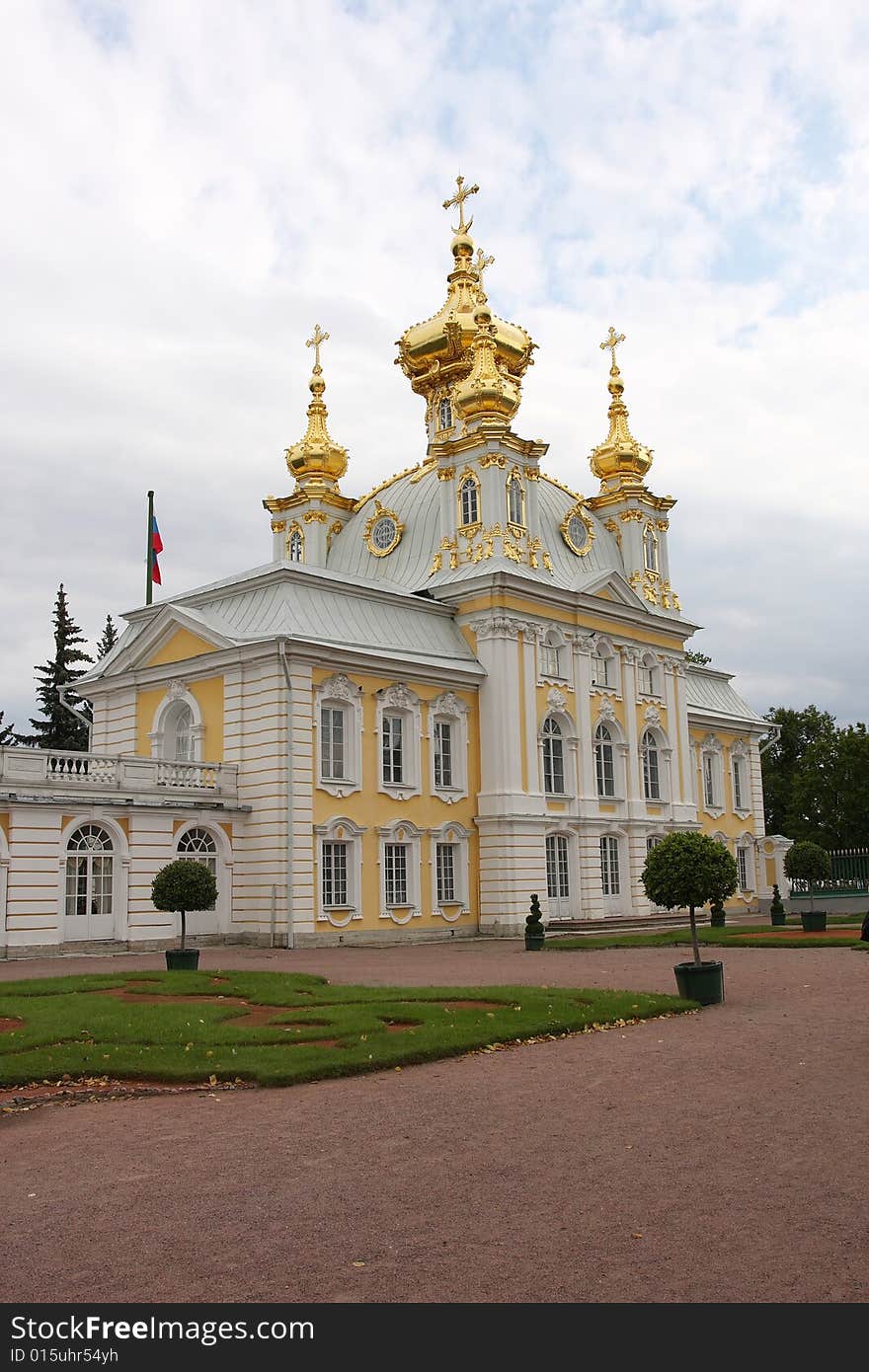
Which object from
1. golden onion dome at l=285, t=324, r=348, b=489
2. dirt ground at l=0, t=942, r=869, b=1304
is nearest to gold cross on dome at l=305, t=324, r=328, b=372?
golden onion dome at l=285, t=324, r=348, b=489

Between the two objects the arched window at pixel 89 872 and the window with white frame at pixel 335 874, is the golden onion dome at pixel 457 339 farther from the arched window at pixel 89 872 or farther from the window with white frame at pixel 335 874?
the arched window at pixel 89 872

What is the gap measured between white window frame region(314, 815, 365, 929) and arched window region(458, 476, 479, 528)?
11.1 m

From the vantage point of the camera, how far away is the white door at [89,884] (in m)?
25.1

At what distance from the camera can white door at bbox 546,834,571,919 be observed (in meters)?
34.7

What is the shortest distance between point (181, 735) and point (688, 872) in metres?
18.4

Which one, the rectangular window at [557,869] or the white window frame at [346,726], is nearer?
the white window frame at [346,726]

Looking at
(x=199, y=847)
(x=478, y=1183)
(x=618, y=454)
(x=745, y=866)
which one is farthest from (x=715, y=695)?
(x=478, y=1183)

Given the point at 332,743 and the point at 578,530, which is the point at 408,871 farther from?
the point at 578,530

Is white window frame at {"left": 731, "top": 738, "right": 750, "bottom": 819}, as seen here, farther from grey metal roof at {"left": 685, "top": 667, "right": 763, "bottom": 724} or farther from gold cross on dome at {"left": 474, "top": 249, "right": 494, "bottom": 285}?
gold cross on dome at {"left": 474, "top": 249, "right": 494, "bottom": 285}

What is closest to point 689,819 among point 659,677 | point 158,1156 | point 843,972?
point 659,677

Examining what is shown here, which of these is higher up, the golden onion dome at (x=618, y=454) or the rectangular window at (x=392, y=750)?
the golden onion dome at (x=618, y=454)

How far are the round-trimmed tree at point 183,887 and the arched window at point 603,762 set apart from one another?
18.1 meters

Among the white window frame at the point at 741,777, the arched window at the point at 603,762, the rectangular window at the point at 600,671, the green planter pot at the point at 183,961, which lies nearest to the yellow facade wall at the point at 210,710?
the green planter pot at the point at 183,961

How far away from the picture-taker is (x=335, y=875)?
29281mm
